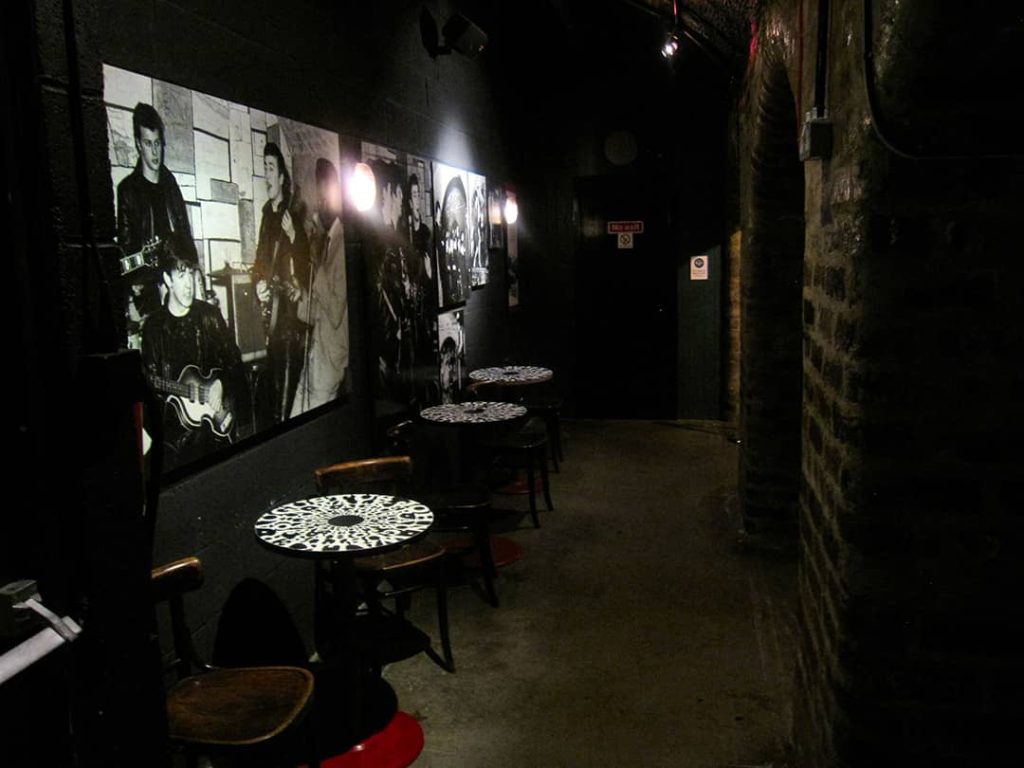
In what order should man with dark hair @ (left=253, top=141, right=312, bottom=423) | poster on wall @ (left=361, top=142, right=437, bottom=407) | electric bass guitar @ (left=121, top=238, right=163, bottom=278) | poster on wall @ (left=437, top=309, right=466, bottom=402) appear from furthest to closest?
1. poster on wall @ (left=437, top=309, right=466, bottom=402)
2. poster on wall @ (left=361, top=142, right=437, bottom=407)
3. man with dark hair @ (left=253, top=141, right=312, bottom=423)
4. electric bass guitar @ (left=121, top=238, right=163, bottom=278)

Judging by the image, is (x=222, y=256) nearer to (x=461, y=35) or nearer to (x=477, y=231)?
(x=461, y=35)

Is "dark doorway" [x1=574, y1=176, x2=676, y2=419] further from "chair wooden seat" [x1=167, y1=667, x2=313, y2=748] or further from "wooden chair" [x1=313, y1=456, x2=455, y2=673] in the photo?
"chair wooden seat" [x1=167, y1=667, x2=313, y2=748]

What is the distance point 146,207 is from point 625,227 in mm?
6170

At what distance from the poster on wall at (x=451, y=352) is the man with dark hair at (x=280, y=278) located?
1.95 metres

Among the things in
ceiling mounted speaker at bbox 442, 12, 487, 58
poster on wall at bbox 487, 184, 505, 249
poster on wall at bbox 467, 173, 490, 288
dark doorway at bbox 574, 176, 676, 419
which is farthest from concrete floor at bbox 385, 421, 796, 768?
ceiling mounted speaker at bbox 442, 12, 487, 58

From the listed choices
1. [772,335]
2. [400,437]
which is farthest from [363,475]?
[772,335]

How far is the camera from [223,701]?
234 cm

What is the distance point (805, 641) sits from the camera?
248 cm

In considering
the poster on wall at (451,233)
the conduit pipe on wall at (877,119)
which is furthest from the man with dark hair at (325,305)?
the conduit pipe on wall at (877,119)

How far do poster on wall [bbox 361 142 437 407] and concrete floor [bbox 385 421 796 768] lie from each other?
1.15m

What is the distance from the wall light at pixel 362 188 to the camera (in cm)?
403

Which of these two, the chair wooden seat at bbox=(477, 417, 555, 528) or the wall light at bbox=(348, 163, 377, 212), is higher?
the wall light at bbox=(348, 163, 377, 212)

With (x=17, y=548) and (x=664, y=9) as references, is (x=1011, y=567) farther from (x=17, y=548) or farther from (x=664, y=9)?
(x=664, y=9)

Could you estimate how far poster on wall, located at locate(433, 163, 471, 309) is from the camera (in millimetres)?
5383
